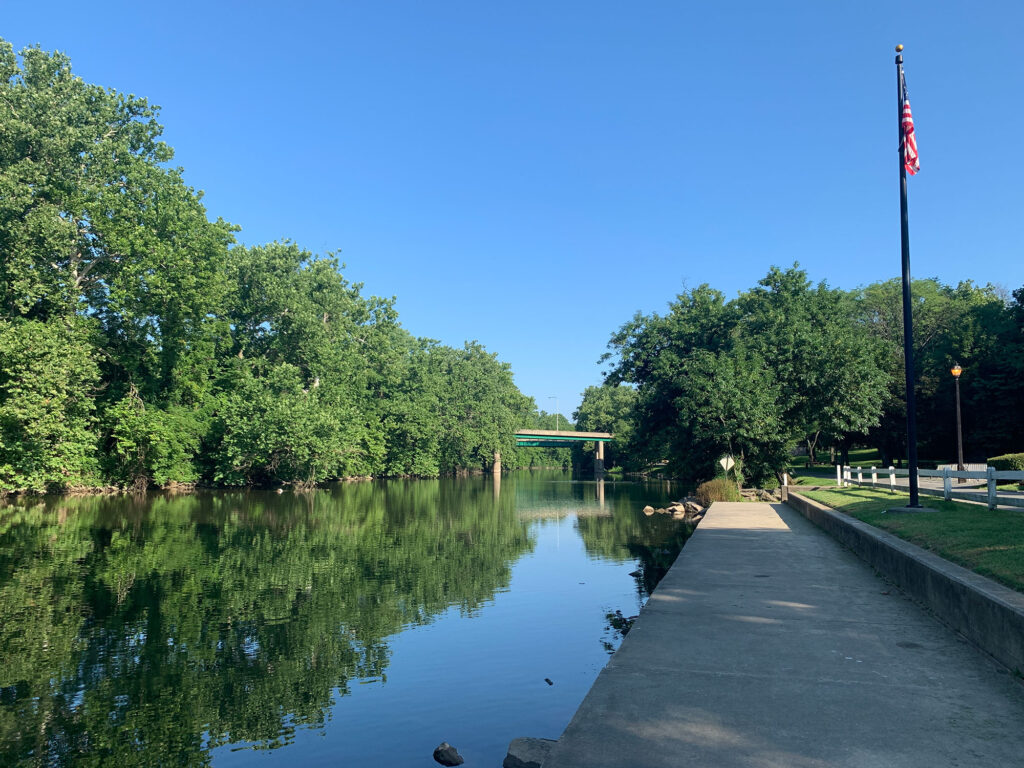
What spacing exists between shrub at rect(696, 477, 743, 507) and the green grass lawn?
1693 cm

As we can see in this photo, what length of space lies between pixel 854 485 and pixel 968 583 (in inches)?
1170

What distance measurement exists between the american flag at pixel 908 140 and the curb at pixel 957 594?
10.0 m

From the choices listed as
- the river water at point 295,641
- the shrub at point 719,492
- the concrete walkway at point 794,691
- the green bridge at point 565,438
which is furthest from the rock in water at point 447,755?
the green bridge at point 565,438

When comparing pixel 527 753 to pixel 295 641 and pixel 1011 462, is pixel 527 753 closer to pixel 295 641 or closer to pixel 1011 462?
pixel 295 641

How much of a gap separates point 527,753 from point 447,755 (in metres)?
1.14

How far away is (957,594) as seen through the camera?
8875 mm

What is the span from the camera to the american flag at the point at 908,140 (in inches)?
743

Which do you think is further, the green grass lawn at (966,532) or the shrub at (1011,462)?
the shrub at (1011,462)

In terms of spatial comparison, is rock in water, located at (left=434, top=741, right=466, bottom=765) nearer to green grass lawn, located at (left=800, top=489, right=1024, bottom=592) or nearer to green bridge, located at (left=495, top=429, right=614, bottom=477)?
green grass lawn, located at (left=800, top=489, right=1024, bottom=592)

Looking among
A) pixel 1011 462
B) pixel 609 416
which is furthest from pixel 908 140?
pixel 609 416

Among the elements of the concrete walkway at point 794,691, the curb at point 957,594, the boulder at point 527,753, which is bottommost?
the boulder at point 527,753

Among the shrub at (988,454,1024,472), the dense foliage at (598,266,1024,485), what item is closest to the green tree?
the dense foliage at (598,266,1024,485)

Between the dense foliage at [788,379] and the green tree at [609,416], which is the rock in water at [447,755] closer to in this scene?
the dense foliage at [788,379]

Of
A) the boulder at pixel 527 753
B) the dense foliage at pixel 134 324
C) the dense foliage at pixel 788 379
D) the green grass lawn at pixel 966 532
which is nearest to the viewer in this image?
the boulder at pixel 527 753
